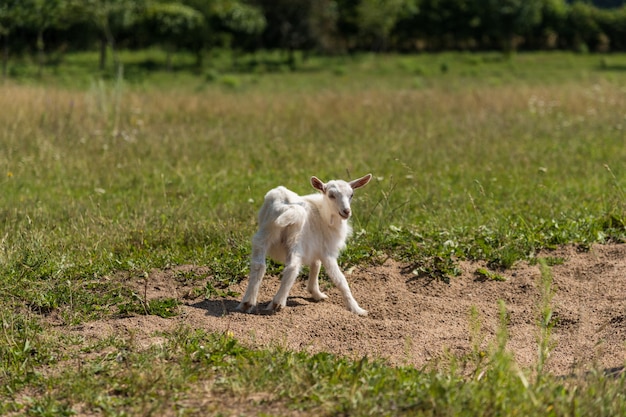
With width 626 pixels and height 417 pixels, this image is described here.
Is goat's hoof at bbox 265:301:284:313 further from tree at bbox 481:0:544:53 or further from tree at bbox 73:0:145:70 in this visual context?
tree at bbox 481:0:544:53

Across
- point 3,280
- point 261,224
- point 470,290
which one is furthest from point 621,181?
point 3,280

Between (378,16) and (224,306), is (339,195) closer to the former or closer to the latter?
(224,306)

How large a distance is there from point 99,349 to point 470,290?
3117mm

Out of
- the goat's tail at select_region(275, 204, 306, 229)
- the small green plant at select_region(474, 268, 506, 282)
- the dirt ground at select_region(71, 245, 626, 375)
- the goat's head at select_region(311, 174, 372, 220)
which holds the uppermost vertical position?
the goat's head at select_region(311, 174, 372, 220)

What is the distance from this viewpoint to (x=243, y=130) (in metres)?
14.2

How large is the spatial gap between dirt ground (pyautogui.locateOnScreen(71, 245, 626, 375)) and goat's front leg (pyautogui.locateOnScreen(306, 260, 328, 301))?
103 mm

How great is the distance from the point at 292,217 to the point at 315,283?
0.79m

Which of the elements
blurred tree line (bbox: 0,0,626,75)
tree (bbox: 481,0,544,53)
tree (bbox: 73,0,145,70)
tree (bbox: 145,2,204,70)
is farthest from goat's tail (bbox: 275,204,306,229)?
tree (bbox: 481,0,544,53)

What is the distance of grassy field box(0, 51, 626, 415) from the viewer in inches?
177

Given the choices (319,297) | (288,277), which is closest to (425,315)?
(319,297)

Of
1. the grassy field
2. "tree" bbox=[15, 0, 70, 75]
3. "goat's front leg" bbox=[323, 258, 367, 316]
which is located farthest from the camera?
"tree" bbox=[15, 0, 70, 75]

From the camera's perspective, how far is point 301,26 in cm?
4103

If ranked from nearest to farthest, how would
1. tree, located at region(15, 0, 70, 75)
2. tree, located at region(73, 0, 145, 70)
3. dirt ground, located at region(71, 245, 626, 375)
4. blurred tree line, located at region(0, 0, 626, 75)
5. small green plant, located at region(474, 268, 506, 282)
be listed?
dirt ground, located at region(71, 245, 626, 375) → small green plant, located at region(474, 268, 506, 282) → tree, located at region(15, 0, 70, 75) → tree, located at region(73, 0, 145, 70) → blurred tree line, located at region(0, 0, 626, 75)

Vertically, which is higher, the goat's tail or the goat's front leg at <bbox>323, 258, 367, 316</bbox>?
the goat's tail
